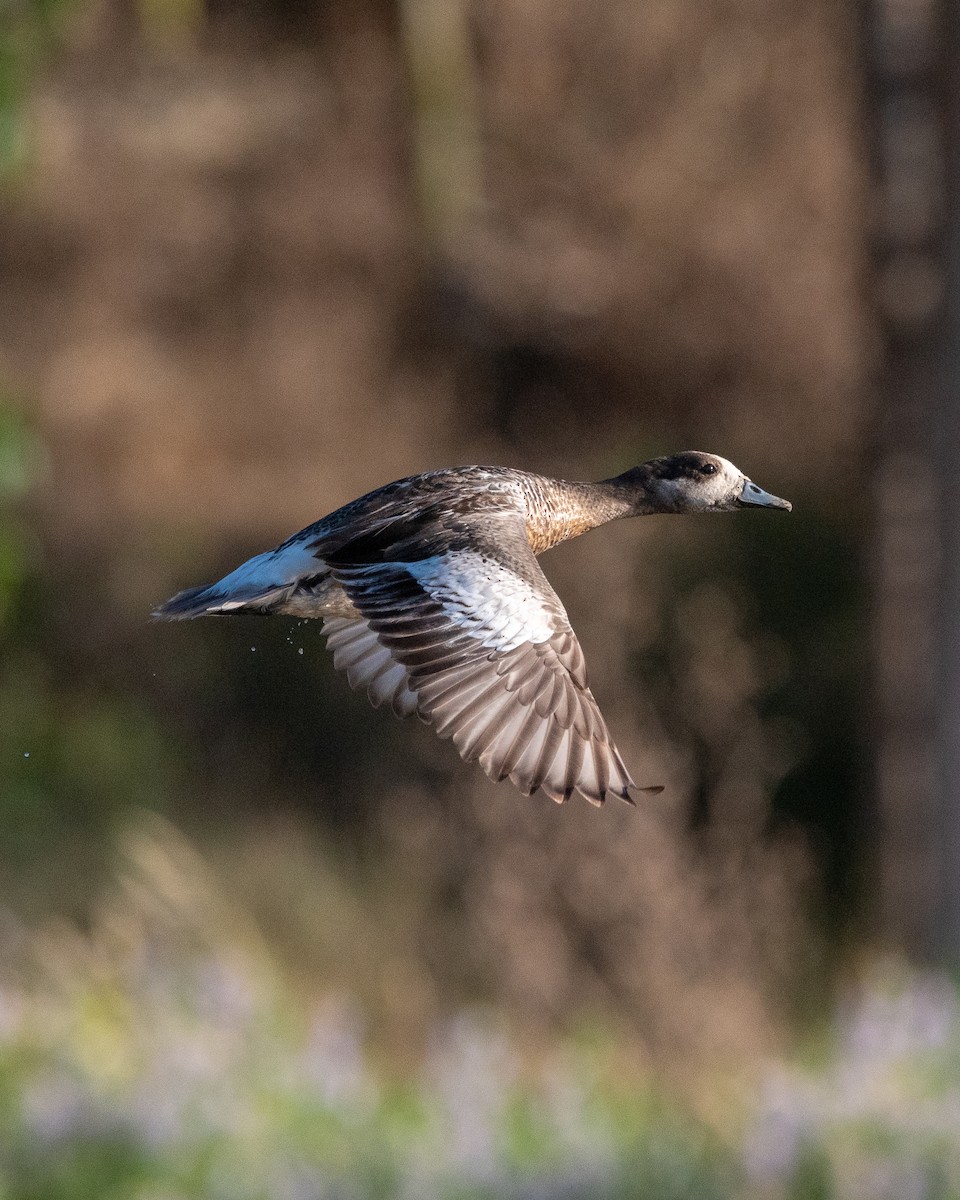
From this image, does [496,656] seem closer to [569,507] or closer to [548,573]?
[569,507]

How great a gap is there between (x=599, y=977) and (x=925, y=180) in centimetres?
246

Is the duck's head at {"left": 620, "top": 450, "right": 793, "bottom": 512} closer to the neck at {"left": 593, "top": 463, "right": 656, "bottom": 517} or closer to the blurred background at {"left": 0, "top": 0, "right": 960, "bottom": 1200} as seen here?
the neck at {"left": 593, "top": 463, "right": 656, "bottom": 517}

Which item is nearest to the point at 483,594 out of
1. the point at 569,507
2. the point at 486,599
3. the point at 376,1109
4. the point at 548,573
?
the point at 486,599

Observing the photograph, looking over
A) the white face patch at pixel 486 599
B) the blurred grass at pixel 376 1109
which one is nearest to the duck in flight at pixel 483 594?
the white face patch at pixel 486 599

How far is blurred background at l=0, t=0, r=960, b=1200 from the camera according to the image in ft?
11.1

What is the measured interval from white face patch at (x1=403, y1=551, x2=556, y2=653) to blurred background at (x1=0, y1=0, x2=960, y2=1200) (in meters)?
1.38

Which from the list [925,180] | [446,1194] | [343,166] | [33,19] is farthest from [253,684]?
[446,1194]

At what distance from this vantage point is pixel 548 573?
21.9 ft

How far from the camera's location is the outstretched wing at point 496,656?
1.84 metres

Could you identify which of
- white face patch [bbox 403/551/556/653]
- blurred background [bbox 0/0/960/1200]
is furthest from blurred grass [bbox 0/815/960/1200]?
white face patch [bbox 403/551/556/653]

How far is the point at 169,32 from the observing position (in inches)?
329

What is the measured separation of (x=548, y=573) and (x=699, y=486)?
4635 millimetres

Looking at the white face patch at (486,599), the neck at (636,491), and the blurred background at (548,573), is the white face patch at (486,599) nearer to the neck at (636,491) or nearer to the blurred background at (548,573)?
the neck at (636,491)

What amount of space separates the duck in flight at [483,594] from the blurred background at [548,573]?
1301mm
